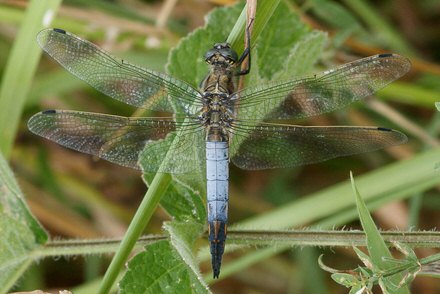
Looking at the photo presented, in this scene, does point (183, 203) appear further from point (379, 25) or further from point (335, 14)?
point (379, 25)

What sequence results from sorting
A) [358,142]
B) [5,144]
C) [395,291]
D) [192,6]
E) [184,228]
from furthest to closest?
[192,6], [5,144], [358,142], [184,228], [395,291]

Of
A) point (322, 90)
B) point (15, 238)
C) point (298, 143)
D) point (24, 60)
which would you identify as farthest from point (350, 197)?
point (24, 60)

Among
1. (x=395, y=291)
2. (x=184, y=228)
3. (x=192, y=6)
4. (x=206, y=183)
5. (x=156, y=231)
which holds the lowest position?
(x=395, y=291)

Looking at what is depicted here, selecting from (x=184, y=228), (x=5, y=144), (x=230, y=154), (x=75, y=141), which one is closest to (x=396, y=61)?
(x=230, y=154)

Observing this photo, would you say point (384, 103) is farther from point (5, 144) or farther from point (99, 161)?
point (5, 144)

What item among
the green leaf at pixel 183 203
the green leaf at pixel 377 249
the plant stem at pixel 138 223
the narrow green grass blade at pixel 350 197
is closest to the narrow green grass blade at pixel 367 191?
the narrow green grass blade at pixel 350 197

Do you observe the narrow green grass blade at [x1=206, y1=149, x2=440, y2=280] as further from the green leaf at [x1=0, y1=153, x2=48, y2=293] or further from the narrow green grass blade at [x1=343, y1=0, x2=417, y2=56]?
the narrow green grass blade at [x1=343, y1=0, x2=417, y2=56]

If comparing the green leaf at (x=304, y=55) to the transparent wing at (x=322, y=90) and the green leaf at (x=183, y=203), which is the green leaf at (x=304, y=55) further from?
the green leaf at (x=183, y=203)
